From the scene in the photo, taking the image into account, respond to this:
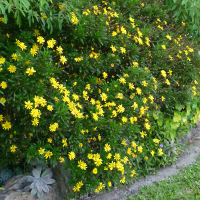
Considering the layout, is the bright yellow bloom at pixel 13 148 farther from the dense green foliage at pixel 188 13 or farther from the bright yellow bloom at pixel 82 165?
the dense green foliage at pixel 188 13

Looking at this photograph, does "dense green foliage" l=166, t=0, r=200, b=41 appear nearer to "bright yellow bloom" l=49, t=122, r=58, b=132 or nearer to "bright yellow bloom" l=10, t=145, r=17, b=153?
"bright yellow bloom" l=49, t=122, r=58, b=132

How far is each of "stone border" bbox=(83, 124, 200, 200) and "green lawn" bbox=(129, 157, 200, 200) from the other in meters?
0.10

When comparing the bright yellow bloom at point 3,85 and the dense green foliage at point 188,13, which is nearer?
the bright yellow bloom at point 3,85

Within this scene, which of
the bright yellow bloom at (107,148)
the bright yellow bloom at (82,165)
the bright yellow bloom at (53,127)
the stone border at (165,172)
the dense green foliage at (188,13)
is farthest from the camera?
the dense green foliage at (188,13)

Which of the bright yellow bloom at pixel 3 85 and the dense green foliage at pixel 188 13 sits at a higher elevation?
the dense green foliage at pixel 188 13

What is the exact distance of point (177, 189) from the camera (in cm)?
333

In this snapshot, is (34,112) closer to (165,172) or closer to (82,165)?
(82,165)

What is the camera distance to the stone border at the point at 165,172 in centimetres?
315

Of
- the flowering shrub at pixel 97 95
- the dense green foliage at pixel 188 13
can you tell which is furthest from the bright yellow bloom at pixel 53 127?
the dense green foliage at pixel 188 13

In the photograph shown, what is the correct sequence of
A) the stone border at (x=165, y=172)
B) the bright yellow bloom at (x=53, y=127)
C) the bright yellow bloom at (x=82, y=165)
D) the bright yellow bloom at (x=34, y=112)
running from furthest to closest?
the stone border at (x=165, y=172), the bright yellow bloom at (x=82, y=165), the bright yellow bloom at (x=53, y=127), the bright yellow bloom at (x=34, y=112)

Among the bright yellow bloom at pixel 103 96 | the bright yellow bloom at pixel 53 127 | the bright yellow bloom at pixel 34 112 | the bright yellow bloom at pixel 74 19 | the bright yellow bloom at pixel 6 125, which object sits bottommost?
the bright yellow bloom at pixel 53 127

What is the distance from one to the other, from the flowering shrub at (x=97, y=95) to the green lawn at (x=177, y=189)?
0.26m

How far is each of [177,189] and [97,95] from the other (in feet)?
5.06

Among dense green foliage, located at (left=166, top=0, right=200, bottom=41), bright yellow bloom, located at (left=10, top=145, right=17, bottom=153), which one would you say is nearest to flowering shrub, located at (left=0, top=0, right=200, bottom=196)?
bright yellow bloom, located at (left=10, top=145, right=17, bottom=153)
